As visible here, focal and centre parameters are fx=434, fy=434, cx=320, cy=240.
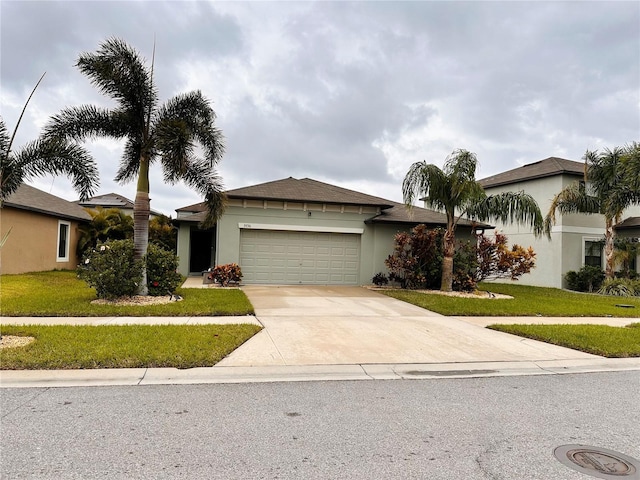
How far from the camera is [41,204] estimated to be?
2000 cm

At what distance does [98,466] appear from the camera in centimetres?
334

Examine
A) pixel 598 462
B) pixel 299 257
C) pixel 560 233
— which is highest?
pixel 560 233

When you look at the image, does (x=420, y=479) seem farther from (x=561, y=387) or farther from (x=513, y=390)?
(x=561, y=387)

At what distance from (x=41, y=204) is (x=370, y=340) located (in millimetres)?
18472

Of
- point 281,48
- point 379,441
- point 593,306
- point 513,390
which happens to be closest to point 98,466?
point 379,441

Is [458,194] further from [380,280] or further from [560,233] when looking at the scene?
[560,233]

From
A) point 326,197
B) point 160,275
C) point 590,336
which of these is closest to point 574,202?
point 326,197

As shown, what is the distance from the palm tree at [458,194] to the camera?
1546 centimetres

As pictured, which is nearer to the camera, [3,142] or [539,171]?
[3,142]

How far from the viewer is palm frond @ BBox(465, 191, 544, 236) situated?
1558cm

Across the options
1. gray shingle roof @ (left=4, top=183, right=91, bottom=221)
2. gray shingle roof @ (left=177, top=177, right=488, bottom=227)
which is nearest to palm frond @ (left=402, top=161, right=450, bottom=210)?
gray shingle roof @ (left=177, top=177, right=488, bottom=227)

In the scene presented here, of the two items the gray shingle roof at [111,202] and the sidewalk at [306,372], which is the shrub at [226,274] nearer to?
the sidewalk at [306,372]

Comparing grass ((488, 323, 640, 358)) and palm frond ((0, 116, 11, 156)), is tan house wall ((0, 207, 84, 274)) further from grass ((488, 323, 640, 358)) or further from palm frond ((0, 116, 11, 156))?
grass ((488, 323, 640, 358))

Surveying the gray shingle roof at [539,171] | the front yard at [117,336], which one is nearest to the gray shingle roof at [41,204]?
the front yard at [117,336]
